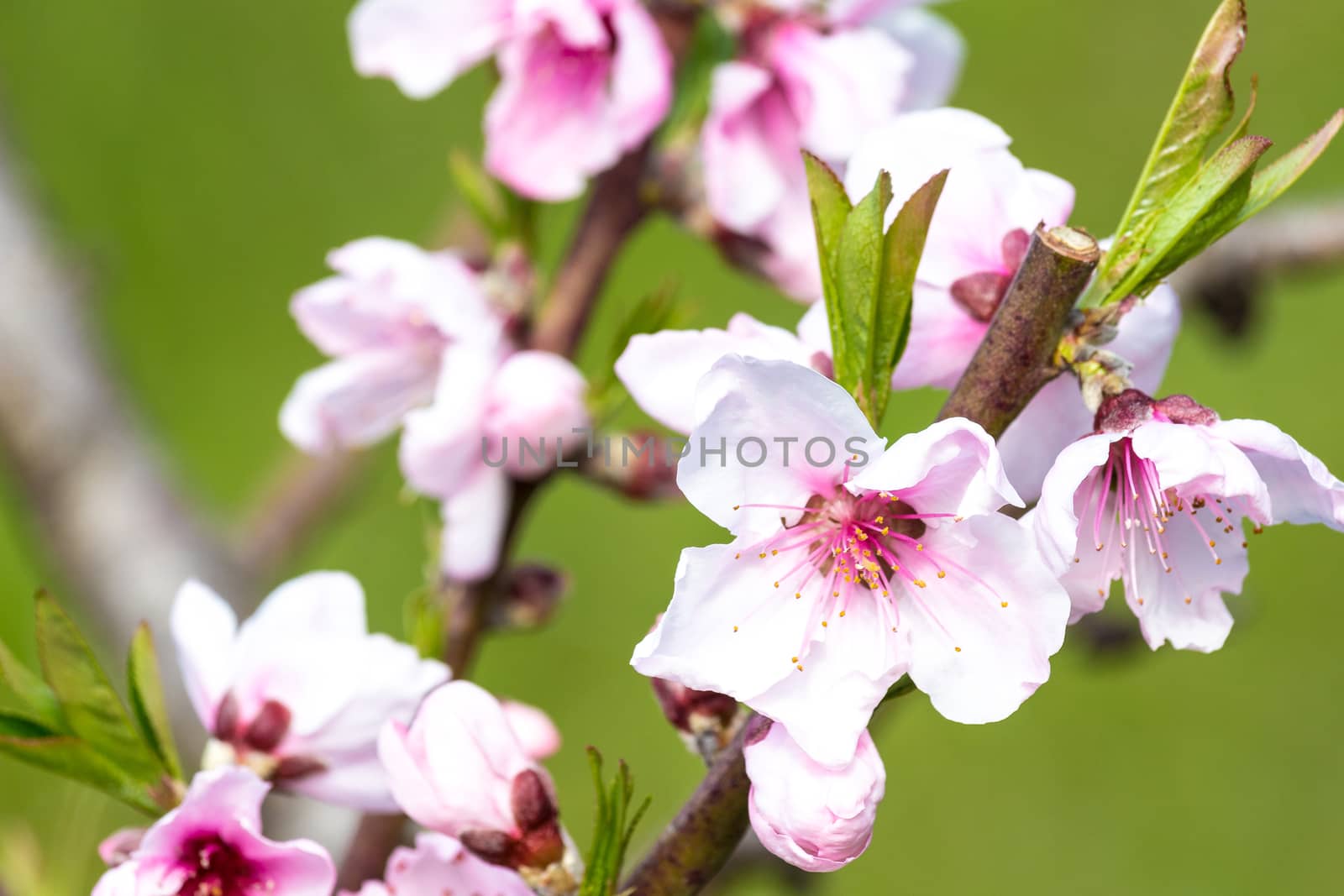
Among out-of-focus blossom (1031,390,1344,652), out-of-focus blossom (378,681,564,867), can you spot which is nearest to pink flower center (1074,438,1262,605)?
out-of-focus blossom (1031,390,1344,652)

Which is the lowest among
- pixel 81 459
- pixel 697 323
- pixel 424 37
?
pixel 697 323

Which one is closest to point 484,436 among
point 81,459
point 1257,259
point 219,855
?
point 219,855

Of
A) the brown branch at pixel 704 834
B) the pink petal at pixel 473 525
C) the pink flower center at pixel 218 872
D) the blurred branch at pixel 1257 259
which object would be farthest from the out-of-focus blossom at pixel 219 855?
the blurred branch at pixel 1257 259

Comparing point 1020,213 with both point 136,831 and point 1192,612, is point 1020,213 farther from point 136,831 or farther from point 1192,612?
point 136,831

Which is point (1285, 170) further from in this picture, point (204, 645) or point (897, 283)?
point (204, 645)

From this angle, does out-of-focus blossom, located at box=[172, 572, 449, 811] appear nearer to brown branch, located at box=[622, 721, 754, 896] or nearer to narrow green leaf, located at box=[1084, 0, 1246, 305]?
brown branch, located at box=[622, 721, 754, 896]
